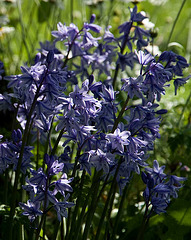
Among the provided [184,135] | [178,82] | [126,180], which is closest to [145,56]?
[178,82]

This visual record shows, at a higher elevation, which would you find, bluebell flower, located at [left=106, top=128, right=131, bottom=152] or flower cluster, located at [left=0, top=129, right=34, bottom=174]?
bluebell flower, located at [left=106, top=128, right=131, bottom=152]

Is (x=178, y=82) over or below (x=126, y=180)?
over

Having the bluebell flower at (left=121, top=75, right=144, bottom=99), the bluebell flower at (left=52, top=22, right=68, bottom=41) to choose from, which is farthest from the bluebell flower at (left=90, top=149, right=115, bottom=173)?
the bluebell flower at (left=52, top=22, right=68, bottom=41)

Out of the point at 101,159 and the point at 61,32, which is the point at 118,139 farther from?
the point at 61,32

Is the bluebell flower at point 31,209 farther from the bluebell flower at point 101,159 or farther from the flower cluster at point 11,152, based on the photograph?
the bluebell flower at point 101,159

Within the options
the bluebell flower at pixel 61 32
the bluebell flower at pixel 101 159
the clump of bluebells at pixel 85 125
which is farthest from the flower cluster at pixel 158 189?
the bluebell flower at pixel 61 32

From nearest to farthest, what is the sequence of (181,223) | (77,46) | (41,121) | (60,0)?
(41,121) → (77,46) → (181,223) → (60,0)

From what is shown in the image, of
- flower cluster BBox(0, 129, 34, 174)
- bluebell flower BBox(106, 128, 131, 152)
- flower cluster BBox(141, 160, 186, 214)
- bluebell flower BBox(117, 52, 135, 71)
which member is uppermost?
bluebell flower BBox(117, 52, 135, 71)

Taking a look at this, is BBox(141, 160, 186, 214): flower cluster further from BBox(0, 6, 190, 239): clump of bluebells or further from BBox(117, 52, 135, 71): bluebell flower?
BBox(117, 52, 135, 71): bluebell flower

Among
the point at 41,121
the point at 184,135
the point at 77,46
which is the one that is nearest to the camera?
the point at 41,121

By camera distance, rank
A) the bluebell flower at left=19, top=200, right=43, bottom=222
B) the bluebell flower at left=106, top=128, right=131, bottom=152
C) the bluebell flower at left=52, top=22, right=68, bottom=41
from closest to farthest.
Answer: the bluebell flower at left=106, top=128, right=131, bottom=152 → the bluebell flower at left=19, top=200, right=43, bottom=222 → the bluebell flower at left=52, top=22, right=68, bottom=41

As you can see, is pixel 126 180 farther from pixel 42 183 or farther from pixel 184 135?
pixel 184 135
